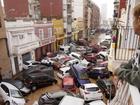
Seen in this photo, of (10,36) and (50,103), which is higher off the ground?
(10,36)

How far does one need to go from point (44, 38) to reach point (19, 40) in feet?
22.1

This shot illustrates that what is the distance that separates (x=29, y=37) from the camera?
2039 cm

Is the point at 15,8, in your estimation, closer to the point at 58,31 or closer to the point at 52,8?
the point at 58,31

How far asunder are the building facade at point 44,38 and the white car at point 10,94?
1076cm

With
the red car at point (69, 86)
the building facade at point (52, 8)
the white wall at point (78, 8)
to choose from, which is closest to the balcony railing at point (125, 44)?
the red car at point (69, 86)

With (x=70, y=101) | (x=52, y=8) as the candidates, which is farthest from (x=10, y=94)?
(x=52, y=8)

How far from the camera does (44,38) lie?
24.7 meters

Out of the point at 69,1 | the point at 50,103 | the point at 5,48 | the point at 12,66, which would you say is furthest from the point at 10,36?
the point at 69,1

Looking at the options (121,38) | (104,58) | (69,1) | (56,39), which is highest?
(69,1)

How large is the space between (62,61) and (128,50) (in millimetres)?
14418

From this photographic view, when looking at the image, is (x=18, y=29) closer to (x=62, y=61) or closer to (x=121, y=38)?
(x=62, y=61)

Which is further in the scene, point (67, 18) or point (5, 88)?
point (67, 18)

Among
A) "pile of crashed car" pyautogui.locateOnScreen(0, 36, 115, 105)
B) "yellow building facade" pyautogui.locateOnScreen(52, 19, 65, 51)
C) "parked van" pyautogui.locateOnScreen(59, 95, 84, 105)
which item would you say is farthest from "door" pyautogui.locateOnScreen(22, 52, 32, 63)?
"parked van" pyautogui.locateOnScreen(59, 95, 84, 105)

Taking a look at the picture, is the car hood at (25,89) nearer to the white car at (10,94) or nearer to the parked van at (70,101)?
the white car at (10,94)
